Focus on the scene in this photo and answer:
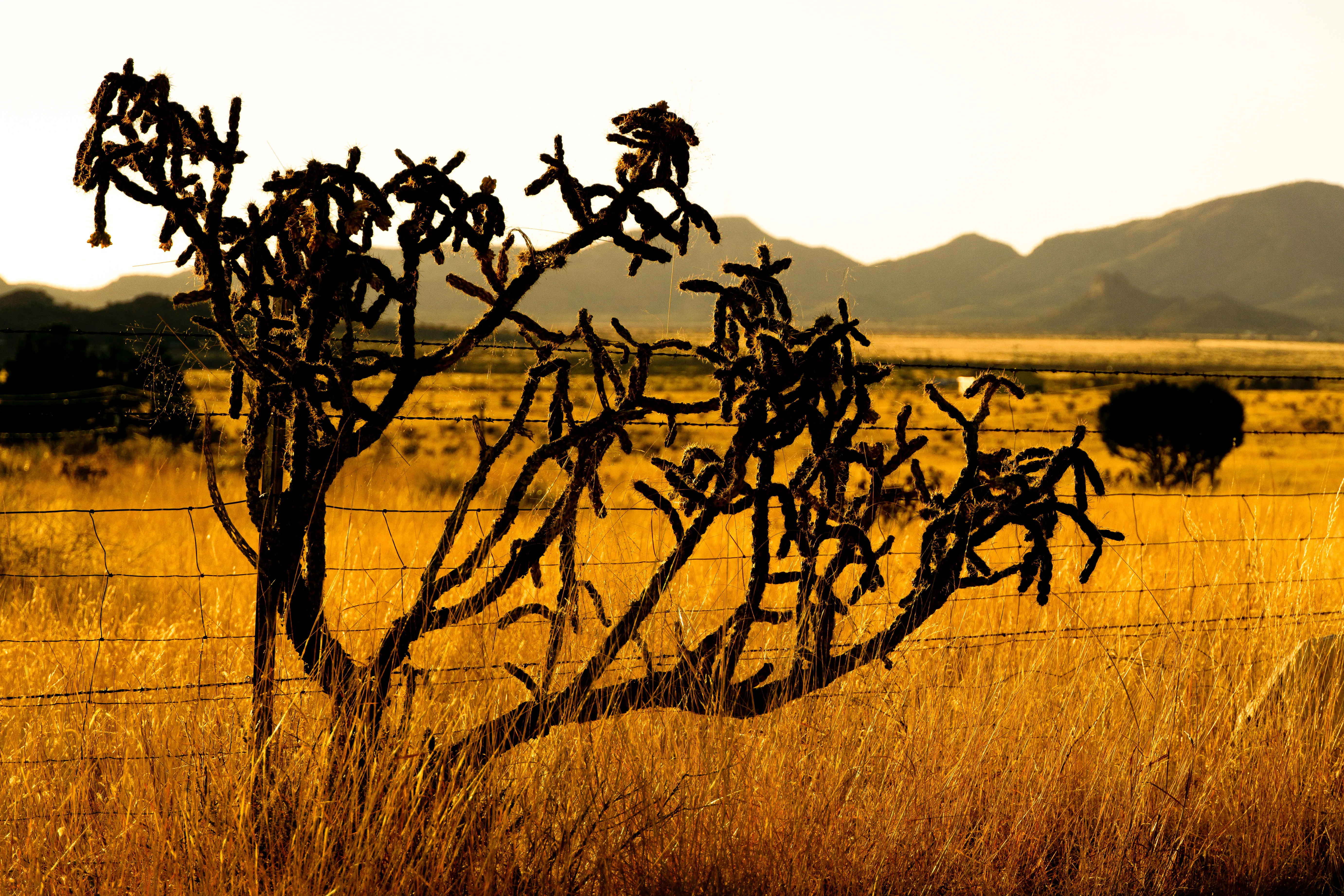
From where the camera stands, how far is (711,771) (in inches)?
116

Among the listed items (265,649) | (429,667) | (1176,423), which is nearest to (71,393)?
(429,667)

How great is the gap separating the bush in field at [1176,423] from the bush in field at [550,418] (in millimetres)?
12750

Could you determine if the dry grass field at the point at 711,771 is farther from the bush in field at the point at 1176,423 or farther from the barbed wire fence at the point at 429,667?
the bush in field at the point at 1176,423

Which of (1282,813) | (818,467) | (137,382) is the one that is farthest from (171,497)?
(1282,813)

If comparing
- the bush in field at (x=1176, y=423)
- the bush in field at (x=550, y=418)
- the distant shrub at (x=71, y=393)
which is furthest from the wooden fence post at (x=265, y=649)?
the bush in field at (x=1176, y=423)

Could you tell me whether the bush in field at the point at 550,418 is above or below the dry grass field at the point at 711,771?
above

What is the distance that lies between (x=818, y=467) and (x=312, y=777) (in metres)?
1.48

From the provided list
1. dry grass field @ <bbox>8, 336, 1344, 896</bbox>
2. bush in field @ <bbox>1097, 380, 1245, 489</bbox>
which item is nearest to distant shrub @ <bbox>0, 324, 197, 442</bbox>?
dry grass field @ <bbox>8, 336, 1344, 896</bbox>

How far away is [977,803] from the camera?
3.12 meters

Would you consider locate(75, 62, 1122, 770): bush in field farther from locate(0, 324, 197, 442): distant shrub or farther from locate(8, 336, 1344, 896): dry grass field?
locate(0, 324, 197, 442): distant shrub

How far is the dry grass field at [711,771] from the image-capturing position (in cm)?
259

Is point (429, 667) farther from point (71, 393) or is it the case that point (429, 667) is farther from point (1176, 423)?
point (71, 393)

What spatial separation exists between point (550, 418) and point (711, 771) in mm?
1053

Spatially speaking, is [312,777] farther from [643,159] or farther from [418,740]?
[643,159]
